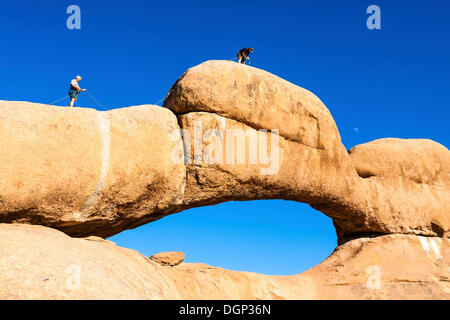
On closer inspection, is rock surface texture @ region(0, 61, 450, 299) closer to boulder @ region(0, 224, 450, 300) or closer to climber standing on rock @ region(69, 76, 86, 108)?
boulder @ region(0, 224, 450, 300)

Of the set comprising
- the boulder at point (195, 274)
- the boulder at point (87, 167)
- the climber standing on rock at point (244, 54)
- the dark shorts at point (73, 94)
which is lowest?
the boulder at point (195, 274)

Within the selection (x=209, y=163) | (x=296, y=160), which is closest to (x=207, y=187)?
(x=209, y=163)

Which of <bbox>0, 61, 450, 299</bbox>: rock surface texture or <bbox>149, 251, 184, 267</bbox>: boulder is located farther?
<bbox>149, 251, 184, 267</bbox>: boulder

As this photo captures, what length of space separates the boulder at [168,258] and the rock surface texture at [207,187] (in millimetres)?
48

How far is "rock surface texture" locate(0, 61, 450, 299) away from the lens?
6.80 metres

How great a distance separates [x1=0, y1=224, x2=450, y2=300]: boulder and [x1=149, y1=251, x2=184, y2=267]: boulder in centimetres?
21

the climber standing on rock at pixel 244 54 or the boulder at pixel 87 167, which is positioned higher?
the climber standing on rock at pixel 244 54

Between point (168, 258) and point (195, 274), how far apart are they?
0.75 meters

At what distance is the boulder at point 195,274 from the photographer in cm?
547

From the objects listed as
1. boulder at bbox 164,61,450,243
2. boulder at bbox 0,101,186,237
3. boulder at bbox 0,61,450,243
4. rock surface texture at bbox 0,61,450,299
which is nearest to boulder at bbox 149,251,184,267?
rock surface texture at bbox 0,61,450,299

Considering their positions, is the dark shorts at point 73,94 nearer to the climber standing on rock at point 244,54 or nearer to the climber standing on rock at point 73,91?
the climber standing on rock at point 73,91

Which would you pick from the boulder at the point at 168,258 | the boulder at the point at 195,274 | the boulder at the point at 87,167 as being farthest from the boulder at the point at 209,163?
the boulder at the point at 168,258

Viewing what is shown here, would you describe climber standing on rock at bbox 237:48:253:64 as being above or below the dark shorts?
above
